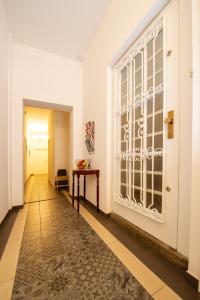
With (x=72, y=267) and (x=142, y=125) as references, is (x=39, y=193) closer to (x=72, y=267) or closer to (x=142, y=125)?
(x=72, y=267)

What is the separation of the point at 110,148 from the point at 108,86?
104cm

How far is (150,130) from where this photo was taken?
1.63m

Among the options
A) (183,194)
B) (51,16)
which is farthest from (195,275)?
(51,16)

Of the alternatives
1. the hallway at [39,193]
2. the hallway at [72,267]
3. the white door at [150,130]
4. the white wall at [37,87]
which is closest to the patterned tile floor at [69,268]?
the hallway at [72,267]

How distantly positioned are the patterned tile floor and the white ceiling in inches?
133

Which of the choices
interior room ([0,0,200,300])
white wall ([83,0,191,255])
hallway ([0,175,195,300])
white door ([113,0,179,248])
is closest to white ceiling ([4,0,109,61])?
interior room ([0,0,200,300])

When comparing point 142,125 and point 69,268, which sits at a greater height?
point 142,125

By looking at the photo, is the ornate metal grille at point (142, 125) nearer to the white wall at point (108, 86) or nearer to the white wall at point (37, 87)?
the white wall at point (108, 86)

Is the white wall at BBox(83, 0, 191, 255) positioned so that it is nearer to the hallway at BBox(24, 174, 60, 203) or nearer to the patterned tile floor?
the patterned tile floor

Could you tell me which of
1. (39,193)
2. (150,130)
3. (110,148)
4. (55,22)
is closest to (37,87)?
(55,22)

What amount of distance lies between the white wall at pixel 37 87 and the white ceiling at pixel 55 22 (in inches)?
9.4

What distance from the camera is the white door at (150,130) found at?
1352mm

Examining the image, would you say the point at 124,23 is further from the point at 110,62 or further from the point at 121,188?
the point at 121,188

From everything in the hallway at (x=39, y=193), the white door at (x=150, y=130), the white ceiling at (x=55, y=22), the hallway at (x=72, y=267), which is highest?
the white ceiling at (x=55, y=22)
